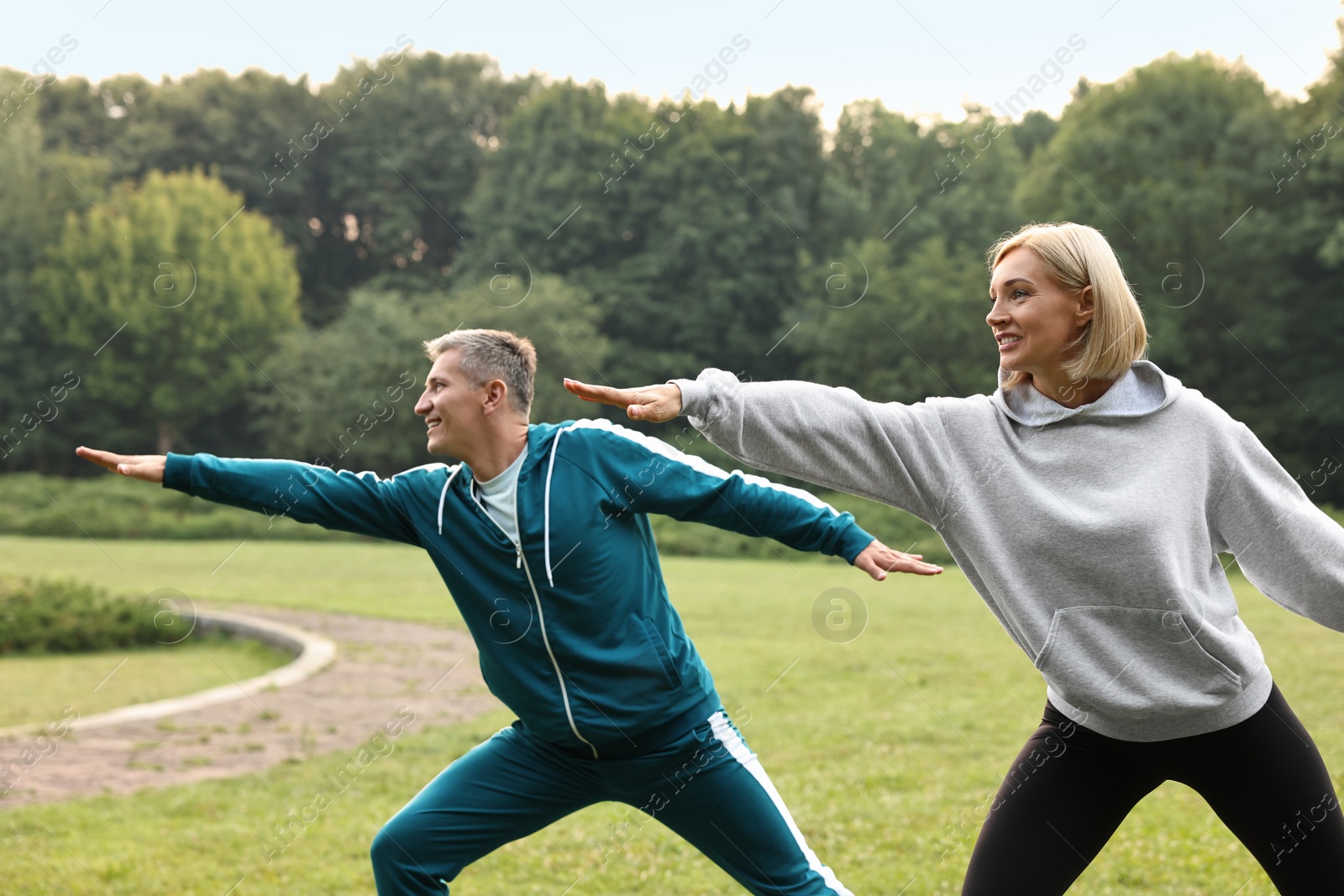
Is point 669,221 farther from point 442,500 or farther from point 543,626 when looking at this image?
point 543,626

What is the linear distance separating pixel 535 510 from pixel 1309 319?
36.8 m

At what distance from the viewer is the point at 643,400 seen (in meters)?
2.52

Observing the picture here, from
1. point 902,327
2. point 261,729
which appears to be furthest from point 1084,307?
point 902,327

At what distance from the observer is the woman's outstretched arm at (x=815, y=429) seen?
261cm

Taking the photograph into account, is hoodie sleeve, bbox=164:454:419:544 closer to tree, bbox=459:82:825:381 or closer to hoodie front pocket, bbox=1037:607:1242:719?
hoodie front pocket, bbox=1037:607:1242:719

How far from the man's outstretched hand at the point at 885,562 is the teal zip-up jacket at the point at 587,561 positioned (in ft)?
0.53

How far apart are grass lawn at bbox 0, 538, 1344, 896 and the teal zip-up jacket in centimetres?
268

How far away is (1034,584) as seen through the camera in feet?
9.16

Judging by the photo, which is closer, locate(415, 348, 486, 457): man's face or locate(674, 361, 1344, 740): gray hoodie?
locate(674, 361, 1344, 740): gray hoodie

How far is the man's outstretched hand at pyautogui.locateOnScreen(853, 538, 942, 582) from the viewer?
3078 mm

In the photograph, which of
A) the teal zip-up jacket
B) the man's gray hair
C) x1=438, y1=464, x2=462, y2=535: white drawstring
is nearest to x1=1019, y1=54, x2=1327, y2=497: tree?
the man's gray hair

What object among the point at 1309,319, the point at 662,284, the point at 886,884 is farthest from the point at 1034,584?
the point at 662,284

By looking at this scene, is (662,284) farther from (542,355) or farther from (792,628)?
(792,628)

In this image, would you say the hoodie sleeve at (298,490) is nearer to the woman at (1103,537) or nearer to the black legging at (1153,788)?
the woman at (1103,537)
